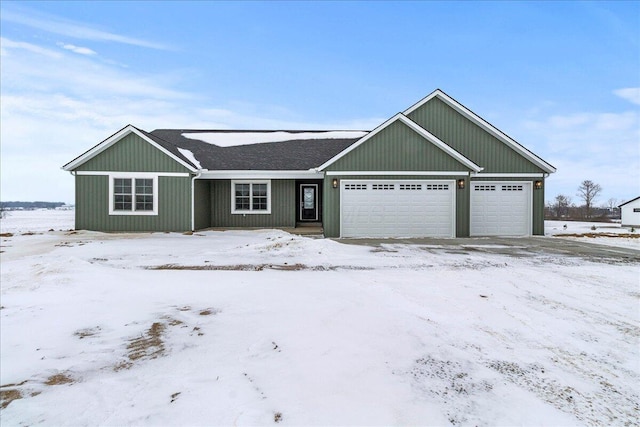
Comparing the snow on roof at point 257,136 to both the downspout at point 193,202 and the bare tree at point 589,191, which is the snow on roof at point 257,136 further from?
the bare tree at point 589,191

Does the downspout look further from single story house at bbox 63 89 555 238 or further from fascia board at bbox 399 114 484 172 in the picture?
fascia board at bbox 399 114 484 172

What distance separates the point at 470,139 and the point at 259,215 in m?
10.2

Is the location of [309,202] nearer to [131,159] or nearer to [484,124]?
[131,159]

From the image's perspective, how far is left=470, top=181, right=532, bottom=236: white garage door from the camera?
15.0 metres

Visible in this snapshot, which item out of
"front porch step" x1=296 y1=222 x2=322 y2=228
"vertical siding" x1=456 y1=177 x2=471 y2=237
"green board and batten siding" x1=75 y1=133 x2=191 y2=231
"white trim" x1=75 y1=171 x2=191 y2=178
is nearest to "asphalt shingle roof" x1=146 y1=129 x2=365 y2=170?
"green board and batten siding" x1=75 y1=133 x2=191 y2=231

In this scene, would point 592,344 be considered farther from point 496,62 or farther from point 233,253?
point 496,62

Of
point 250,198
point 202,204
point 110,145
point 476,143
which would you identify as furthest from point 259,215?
point 476,143

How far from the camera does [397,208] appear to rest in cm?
1367

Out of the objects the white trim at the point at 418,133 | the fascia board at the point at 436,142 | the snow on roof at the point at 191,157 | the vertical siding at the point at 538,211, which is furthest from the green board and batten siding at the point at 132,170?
the vertical siding at the point at 538,211

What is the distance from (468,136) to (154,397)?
15.9m

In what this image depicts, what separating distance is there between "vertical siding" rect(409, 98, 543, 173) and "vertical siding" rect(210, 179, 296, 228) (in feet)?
22.2

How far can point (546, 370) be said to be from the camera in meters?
2.96

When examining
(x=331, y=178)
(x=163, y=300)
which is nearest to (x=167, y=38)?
(x=331, y=178)

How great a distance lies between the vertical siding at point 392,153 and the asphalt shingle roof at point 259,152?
3231mm
